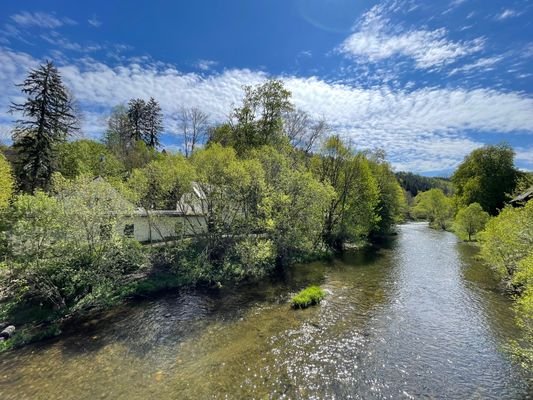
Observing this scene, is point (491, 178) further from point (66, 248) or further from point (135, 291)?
point (66, 248)

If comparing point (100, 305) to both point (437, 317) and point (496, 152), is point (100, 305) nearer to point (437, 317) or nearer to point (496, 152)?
point (437, 317)

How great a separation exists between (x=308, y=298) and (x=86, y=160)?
36.3 m

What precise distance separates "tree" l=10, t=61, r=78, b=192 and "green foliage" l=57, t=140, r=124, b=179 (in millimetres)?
4222

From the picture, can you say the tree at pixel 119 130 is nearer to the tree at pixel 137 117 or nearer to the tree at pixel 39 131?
the tree at pixel 137 117

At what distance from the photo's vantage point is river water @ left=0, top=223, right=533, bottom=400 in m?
9.24

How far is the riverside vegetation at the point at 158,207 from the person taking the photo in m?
13.9

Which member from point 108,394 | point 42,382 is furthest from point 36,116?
point 108,394

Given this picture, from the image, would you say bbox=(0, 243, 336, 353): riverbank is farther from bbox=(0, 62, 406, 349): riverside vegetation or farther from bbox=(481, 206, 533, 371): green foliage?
bbox=(481, 206, 533, 371): green foliage

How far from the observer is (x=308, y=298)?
16.3m

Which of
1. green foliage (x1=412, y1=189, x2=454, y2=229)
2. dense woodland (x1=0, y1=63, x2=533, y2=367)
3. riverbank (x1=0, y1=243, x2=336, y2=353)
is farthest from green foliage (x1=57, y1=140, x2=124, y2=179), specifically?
green foliage (x1=412, y1=189, x2=454, y2=229)

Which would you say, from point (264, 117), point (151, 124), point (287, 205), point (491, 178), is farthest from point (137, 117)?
point (491, 178)

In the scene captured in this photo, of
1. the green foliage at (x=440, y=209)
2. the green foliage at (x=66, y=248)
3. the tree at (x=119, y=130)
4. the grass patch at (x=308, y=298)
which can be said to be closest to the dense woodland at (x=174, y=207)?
the green foliage at (x=66, y=248)

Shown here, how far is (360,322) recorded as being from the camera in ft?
45.9

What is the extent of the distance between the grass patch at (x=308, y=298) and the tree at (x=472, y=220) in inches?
1332
